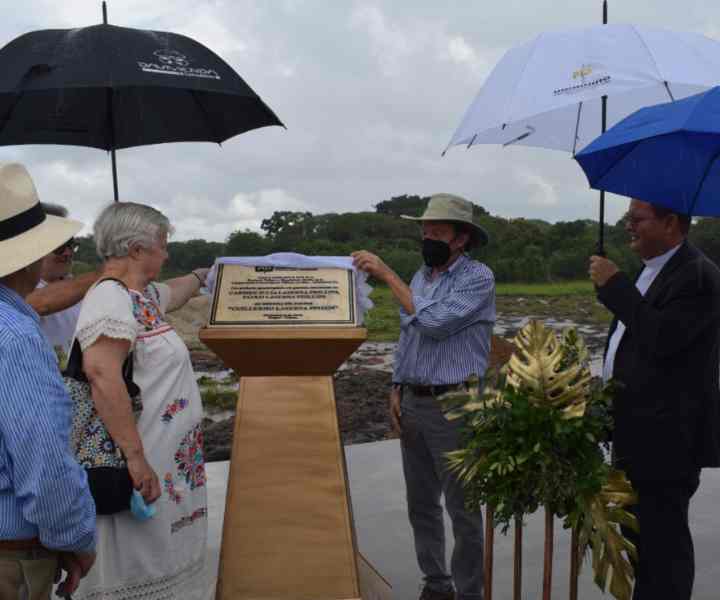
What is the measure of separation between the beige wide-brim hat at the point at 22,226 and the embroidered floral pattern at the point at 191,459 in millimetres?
980

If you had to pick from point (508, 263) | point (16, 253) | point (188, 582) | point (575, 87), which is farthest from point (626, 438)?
point (508, 263)

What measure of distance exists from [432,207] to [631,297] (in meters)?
1.14

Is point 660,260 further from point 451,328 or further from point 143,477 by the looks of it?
point 143,477

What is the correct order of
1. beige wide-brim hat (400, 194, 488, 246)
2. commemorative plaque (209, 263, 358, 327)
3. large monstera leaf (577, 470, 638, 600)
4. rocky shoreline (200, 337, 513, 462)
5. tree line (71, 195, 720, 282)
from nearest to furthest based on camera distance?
large monstera leaf (577, 470, 638, 600)
commemorative plaque (209, 263, 358, 327)
beige wide-brim hat (400, 194, 488, 246)
tree line (71, 195, 720, 282)
rocky shoreline (200, 337, 513, 462)

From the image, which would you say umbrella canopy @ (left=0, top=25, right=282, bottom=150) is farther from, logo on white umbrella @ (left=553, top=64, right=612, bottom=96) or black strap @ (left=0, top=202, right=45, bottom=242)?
logo on white umbrella @ (left=553, top=64, right=612, bottom=96)

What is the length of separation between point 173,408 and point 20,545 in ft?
2.73

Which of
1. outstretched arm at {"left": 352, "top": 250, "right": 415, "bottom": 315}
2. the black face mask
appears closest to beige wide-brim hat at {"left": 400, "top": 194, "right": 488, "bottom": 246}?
the black face mask

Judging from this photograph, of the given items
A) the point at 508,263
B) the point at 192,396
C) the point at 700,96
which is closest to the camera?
the point at 700,96

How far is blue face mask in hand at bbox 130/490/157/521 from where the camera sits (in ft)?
7.95

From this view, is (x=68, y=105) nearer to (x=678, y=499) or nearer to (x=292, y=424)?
(x=292, y=424)

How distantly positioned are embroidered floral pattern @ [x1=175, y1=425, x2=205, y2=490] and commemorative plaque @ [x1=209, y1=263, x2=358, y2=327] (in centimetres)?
44

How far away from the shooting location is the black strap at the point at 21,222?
1.80 meters

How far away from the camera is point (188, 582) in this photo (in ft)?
8.81

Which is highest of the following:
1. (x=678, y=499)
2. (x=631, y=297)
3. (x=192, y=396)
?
(x=631, y=297)
